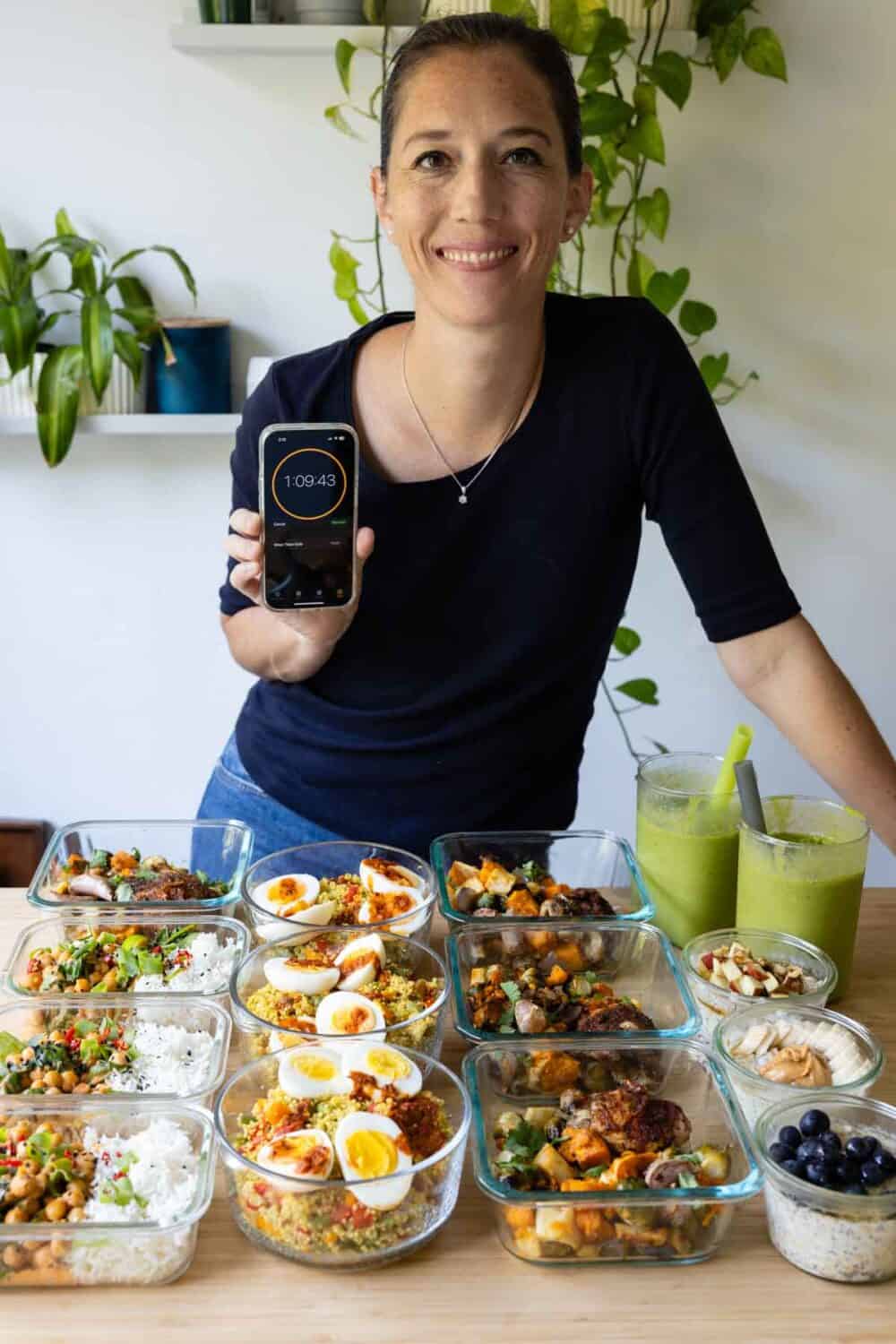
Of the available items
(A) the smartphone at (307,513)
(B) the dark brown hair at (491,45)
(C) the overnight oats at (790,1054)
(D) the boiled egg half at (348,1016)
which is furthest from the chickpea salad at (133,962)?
(B) the dark brown hair at (491,45)

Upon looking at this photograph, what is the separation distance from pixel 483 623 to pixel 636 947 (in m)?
0.51

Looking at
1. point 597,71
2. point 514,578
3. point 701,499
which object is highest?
point 597,71

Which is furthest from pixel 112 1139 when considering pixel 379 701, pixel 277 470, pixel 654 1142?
pixel 379 701

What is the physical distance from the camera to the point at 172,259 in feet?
8.59

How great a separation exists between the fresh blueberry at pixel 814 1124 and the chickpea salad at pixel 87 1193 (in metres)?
0.47

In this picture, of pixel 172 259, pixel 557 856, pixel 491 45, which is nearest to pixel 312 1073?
pixel 557 856

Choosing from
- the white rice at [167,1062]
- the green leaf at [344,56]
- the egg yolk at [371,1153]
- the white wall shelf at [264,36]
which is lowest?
the white rice at [167,1062]

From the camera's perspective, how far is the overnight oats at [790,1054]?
1127 millimetres

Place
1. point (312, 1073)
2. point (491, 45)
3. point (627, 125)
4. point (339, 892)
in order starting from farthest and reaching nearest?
point (627, 125)
point (491, 45)
point (339, 892)
point (312, 1073)

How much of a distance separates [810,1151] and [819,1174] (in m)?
0.02

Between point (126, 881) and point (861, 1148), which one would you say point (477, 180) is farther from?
point (861, 1148)

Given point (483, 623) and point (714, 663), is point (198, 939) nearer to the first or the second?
point (483, 623)

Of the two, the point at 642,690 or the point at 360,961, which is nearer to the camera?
the point at 360,961

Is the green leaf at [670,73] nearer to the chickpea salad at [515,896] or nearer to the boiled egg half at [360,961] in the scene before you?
the chickpea salad at [515,896]
